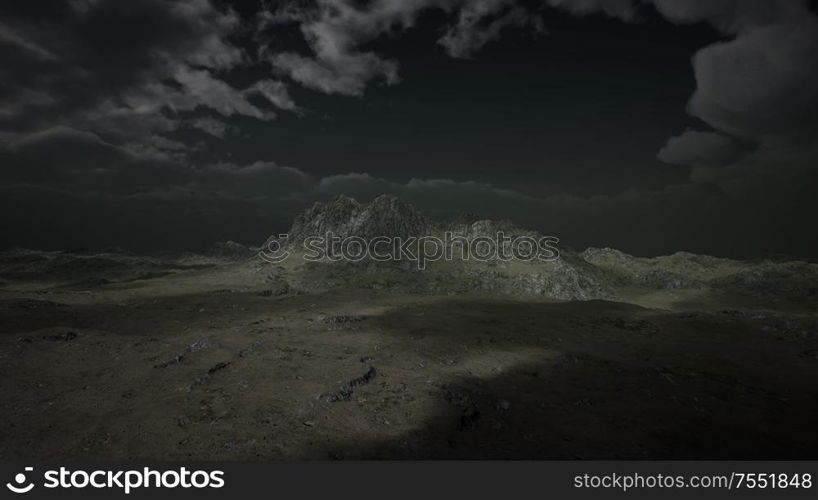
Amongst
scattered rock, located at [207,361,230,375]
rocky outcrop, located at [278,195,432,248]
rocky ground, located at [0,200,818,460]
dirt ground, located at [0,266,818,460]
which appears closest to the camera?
dirt ground, located at [0,266,818,460]

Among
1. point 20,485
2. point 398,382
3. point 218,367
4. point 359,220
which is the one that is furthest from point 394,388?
point 359,220

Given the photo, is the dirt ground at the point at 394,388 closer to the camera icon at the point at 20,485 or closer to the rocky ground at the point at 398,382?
the rocky ground at the point at 398,382

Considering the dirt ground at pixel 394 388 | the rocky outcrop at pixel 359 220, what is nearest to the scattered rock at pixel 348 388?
the dirt ground at pixel 394 388

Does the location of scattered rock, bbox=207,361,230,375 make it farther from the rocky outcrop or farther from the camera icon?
the rocky outcrop

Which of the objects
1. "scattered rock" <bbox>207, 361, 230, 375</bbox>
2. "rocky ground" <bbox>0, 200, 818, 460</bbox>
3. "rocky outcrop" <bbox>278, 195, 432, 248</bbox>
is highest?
"rocky outcrop" <bbox>278, 195, 432, 248</bbox>

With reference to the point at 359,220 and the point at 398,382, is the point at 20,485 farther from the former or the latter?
the point at 359,220

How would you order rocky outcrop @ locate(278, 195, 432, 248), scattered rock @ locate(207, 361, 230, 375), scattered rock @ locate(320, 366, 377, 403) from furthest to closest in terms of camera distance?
rocky outcrop @ locate(278, 195, 432, 248), scattered rock @ locate(207, 361, 230, 375), scattered rock @ locate(320, 366, 377, 403)

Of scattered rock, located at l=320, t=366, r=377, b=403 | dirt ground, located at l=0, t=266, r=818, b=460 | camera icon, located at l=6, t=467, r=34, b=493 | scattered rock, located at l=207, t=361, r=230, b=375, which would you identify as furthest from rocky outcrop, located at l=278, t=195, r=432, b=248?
camera icon, located at l=6, t=467, r=34, b=493
